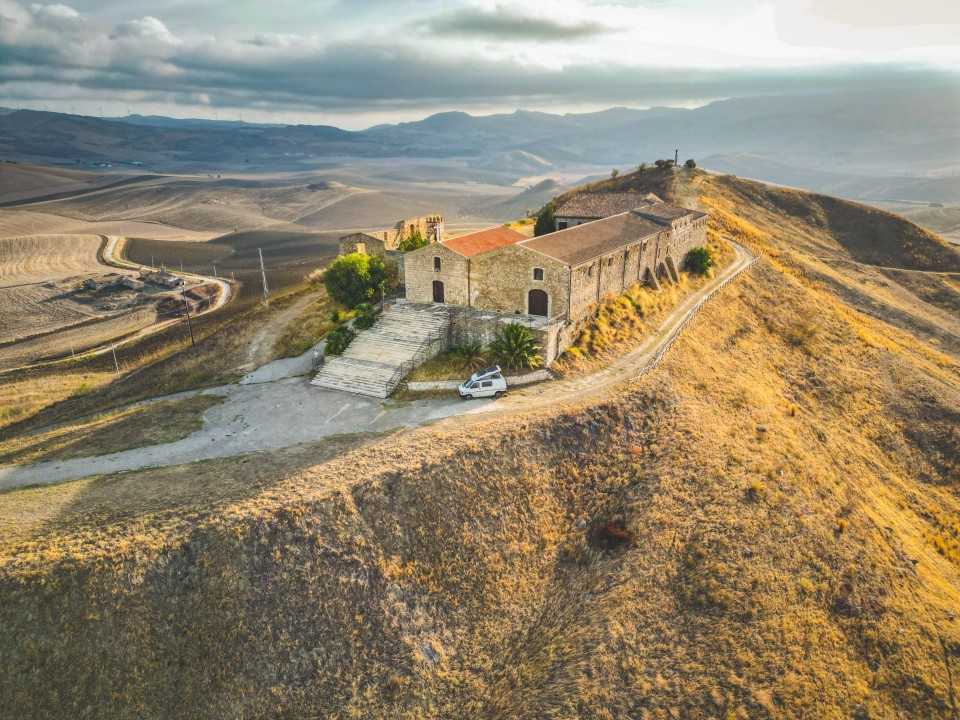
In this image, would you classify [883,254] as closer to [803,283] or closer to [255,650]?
[803,283]

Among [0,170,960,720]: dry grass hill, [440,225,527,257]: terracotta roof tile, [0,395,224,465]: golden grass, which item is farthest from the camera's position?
[440,225,527,257]: terracotta roof tile

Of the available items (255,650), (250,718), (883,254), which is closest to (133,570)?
(255,650)

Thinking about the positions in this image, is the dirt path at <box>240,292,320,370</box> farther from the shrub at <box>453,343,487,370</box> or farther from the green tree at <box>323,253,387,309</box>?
the shrub at <box>453,343,487,370</box>

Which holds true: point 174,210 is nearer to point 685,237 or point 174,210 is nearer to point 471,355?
point 685,237

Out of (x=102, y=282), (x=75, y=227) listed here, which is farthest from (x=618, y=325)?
(x=75, y=227)

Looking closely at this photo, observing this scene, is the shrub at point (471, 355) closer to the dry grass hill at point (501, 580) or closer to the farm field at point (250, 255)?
the dry grass hill at point (501, 580)

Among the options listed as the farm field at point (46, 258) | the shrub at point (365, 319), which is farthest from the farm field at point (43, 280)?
the shrub at point (365, 319)

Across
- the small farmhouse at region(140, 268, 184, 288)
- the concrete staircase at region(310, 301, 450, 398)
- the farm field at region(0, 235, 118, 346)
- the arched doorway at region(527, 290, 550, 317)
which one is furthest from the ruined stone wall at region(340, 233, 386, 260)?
the small farmhouse at region(140, 268, 184, 288)
